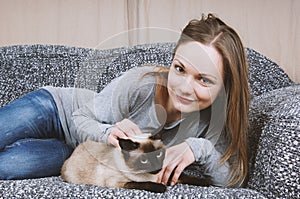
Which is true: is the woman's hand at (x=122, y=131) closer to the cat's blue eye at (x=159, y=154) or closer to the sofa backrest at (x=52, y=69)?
the cat's blue eye at (x=159, y=154)

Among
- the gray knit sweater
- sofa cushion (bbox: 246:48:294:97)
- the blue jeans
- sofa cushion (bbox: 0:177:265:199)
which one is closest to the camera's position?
sofa cushion (bbox: 0:177:265:199)

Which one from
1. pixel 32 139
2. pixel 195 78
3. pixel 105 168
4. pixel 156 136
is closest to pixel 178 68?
pixel 195 78

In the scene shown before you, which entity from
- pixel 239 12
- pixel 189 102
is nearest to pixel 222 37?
pixel 189 102

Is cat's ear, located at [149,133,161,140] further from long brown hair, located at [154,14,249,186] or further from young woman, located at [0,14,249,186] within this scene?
long brown hair, located at [154,14,249,186]

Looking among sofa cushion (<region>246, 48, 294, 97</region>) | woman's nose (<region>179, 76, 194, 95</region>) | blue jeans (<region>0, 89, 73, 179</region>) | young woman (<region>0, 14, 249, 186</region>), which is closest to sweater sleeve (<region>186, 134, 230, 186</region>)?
young woman (<region>0, 14, 249, 186</region>)

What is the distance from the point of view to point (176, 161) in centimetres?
111

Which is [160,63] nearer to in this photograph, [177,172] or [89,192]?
[177,172]

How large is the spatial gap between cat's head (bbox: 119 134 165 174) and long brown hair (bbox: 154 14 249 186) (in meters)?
0.16

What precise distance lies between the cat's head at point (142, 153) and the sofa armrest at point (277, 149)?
22 centimetres

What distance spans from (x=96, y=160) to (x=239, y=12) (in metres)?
1.10

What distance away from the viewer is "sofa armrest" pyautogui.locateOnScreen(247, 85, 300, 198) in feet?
3.43

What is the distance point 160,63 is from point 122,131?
0.86 feet

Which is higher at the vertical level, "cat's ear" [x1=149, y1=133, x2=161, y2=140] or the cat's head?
"cat's ear" [x1=149, y1=133, x2=161, y2=140]

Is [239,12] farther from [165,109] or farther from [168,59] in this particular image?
[165,109]
